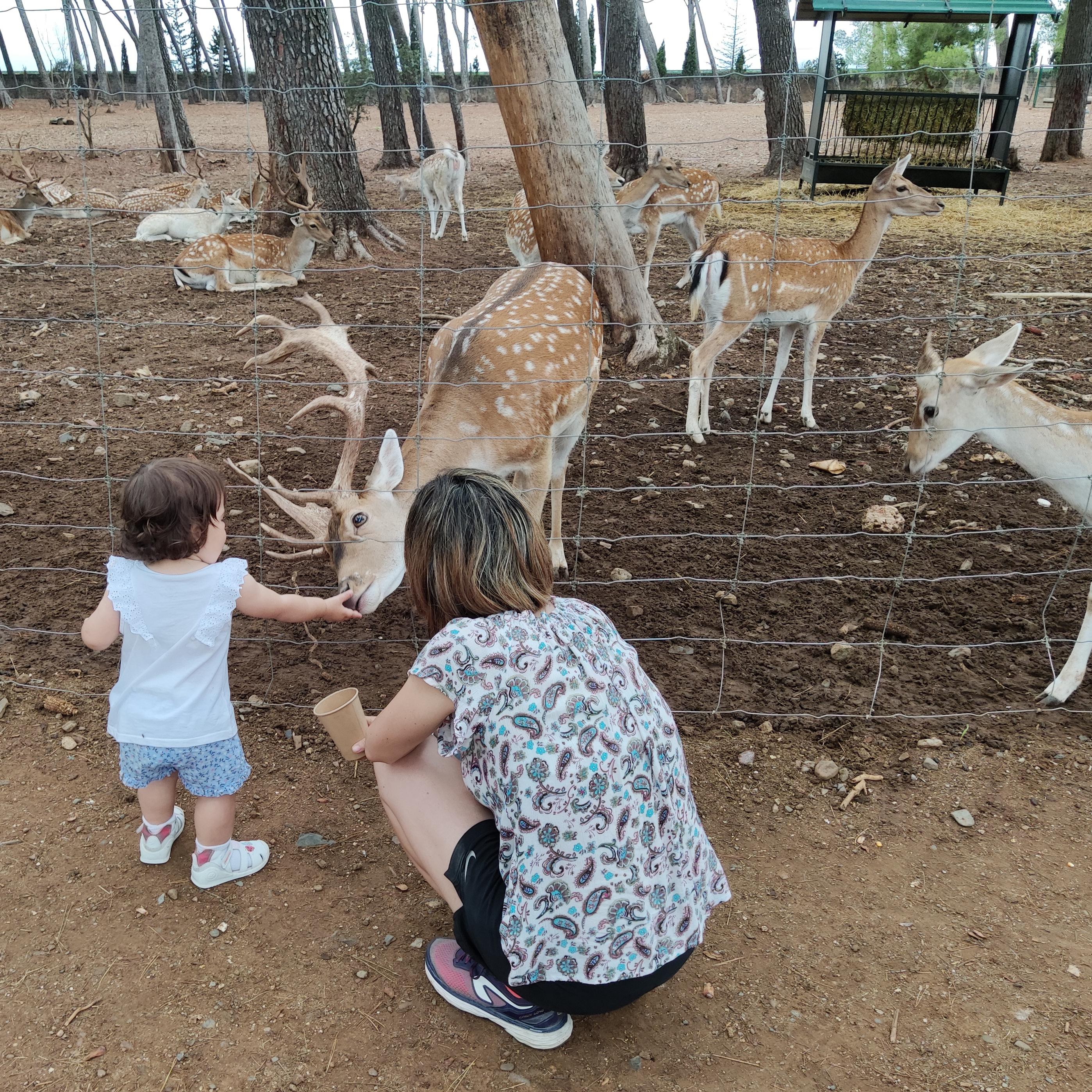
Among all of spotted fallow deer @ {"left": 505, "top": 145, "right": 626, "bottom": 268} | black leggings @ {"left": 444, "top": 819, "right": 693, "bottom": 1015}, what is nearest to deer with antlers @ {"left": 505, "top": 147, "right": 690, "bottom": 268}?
spotted fallow deer @ {"left": 505, "top": 145, "right": 626, "bottom": 268}

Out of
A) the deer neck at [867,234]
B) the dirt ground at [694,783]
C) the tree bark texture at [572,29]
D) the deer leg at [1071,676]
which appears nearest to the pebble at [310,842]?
the dirt ground at [694,783]

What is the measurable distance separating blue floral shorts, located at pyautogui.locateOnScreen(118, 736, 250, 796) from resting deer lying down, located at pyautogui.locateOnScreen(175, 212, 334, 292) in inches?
286

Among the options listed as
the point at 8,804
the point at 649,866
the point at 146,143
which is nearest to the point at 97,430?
the point at 8,804

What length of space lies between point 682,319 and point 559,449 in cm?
340

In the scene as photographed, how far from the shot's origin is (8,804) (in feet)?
9.03

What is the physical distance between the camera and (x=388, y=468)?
330cm

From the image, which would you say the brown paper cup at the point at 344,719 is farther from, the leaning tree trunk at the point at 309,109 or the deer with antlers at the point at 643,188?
the deer with antlers at the point at 643,188

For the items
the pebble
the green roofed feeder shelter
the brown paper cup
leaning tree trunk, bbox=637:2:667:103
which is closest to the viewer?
the brown paper cup

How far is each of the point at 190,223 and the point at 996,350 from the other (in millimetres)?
10518

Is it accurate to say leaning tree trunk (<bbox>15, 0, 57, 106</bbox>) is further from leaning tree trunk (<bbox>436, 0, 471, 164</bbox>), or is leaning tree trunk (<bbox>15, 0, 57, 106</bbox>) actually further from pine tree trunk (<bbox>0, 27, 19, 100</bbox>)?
leaning tree trunk (<bbox>436, 0, 471, 164</bbox>)

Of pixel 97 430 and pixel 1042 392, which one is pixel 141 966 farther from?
pixel 1042 392

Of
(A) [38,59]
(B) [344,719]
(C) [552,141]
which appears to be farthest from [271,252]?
(A) [38,59]

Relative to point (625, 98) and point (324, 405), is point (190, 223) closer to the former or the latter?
point (625, 98)

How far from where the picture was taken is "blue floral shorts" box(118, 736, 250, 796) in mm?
2359
